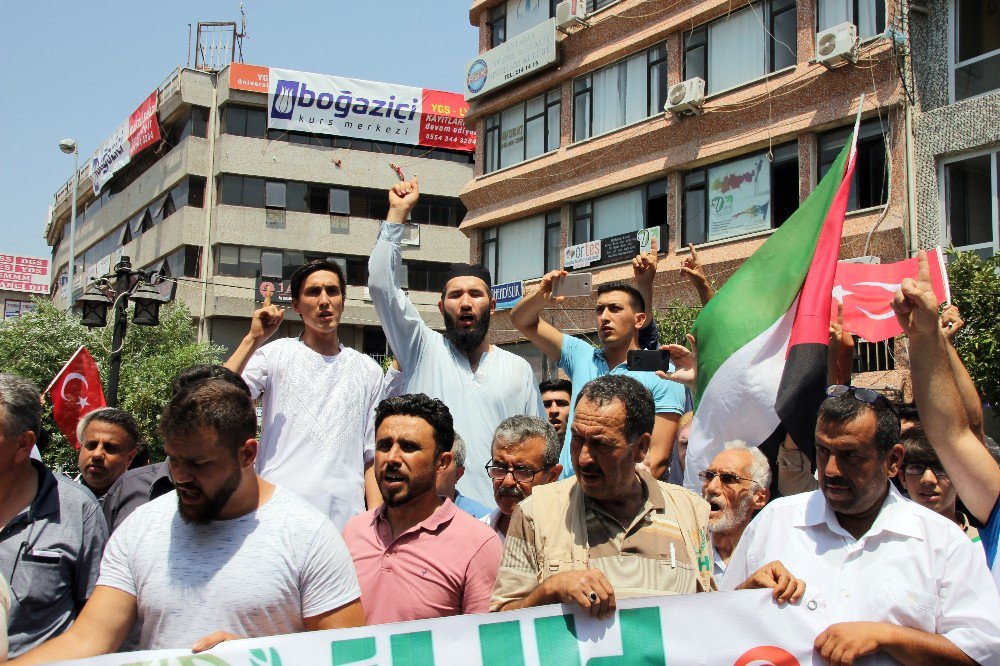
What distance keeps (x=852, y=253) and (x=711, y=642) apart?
15725 millimetres

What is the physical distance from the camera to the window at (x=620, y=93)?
23.2 m

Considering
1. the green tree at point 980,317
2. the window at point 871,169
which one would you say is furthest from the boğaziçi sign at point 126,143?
the green tree at point 980,317

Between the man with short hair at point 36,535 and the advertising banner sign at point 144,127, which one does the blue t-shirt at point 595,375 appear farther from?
the advertising banner sign at point 144,127

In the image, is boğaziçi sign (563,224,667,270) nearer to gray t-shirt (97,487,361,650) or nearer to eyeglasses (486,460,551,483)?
eyeglasses (486,460,551,483)

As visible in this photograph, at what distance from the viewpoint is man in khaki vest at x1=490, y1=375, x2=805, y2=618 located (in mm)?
3043

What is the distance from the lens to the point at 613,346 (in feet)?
17.4

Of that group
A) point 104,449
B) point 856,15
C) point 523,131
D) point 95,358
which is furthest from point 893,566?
point 95,358

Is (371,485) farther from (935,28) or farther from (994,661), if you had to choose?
(935,28)

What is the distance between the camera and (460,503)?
4.48 meters

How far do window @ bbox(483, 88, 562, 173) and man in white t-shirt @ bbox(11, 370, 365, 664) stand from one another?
78.3 feet

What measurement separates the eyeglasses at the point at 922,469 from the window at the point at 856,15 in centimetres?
1536

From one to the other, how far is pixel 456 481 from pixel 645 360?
1.30 m

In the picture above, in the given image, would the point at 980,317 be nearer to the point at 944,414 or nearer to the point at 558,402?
the point at 558,402

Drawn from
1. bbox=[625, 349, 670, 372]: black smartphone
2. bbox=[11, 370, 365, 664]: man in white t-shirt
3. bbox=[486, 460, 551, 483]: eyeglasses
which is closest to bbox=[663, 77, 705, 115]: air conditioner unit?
bbox=[625, 349, 670, 372]: black smartphone
